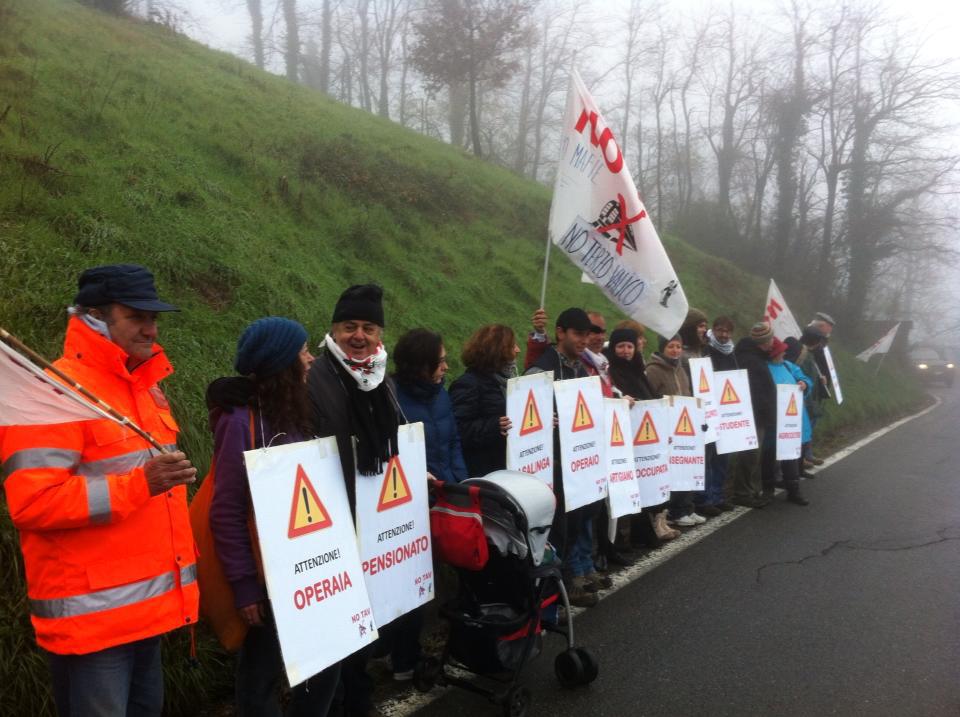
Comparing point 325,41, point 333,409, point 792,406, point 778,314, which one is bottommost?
point 792,406

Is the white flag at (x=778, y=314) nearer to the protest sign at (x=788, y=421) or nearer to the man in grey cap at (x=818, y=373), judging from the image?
the man in grey cap at (x=818, y=373)

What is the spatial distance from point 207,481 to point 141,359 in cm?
57

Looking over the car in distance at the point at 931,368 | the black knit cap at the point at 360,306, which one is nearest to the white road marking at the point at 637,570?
the black knit cap at the point at 360,306

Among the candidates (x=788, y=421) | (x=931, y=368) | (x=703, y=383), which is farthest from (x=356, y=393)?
(x=931, y=368)

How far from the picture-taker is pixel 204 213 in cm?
827

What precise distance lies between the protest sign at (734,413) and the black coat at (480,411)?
372cm

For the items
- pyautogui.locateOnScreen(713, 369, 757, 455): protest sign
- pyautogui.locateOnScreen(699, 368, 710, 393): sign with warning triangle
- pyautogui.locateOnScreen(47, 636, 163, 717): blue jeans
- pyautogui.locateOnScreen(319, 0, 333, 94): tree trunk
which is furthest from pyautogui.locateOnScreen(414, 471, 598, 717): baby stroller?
pyautogui.locateOnScreen(319, 0, 333, 94): tree trunk

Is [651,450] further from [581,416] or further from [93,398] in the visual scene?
[93,398]

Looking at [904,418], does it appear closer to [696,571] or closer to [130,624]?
[696,571]

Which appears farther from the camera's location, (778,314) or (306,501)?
(778,314)

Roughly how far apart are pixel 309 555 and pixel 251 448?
0.49 metres

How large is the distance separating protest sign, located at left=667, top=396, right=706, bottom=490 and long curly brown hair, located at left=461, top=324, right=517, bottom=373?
2.42 meters

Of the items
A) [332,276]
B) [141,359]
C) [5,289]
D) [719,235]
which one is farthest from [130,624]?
[719,235]

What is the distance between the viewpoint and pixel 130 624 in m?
2.32
